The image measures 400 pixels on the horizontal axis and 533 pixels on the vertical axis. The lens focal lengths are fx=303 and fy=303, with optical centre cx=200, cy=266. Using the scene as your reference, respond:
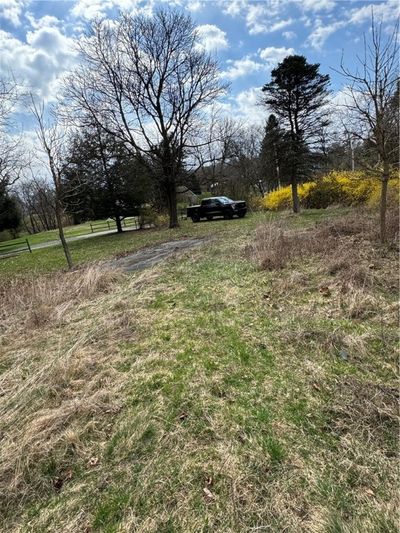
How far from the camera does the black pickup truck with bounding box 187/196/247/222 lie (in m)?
20.5

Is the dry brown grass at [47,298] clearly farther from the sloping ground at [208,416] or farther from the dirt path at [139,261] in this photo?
the dirt path at [139,261]

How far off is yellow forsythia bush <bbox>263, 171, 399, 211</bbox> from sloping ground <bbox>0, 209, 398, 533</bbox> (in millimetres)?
13265

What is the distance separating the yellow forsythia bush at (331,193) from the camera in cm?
1613

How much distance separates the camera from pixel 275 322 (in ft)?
13.0

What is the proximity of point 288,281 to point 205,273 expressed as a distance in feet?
6.59

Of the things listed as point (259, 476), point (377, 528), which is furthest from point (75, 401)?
point (377, 528)

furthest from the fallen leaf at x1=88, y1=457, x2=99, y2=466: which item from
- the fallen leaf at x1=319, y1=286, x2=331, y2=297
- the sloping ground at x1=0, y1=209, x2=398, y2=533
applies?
the fallen leaf at x1=319, y1=286, x2=331, y2=297

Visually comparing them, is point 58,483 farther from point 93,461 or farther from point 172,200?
point 172,200

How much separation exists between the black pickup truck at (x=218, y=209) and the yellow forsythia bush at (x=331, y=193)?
141 inches

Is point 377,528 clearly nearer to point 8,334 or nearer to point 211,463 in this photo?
point 211,463

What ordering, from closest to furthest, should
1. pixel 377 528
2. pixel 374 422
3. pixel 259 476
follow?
1. pixel 377 528
2. pixel 259 476
3. pixel 374 422

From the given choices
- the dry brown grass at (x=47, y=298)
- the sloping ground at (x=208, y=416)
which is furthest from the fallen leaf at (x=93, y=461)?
the dry brown grass at (x=47, y=298)

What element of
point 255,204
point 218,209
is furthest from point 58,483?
point 255,204

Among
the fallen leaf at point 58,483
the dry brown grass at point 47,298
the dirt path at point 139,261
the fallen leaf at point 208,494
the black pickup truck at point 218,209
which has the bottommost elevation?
the fallen leaf at point 208,494
